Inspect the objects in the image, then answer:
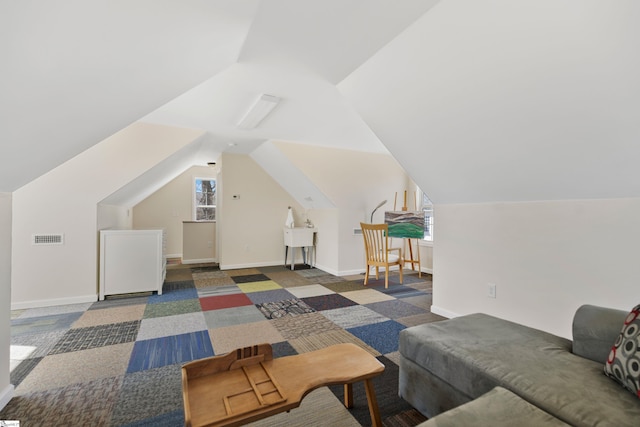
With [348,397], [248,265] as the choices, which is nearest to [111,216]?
[248,265]

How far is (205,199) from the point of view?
8.02m

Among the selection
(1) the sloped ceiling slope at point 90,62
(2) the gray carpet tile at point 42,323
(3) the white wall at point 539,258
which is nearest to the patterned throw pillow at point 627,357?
(3) the white wall at point 539,258

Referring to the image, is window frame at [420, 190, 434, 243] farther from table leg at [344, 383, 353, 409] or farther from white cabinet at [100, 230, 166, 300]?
white cabinet at [100, 230, 166, 300]

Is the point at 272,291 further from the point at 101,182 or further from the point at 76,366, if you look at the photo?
the point at 101,182

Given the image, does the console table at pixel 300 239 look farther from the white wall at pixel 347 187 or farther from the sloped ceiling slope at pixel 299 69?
the sloped ceiling slope at pixel 299 69

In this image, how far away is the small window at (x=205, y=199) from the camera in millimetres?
7888

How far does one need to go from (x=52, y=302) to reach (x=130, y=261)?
35.6 inches

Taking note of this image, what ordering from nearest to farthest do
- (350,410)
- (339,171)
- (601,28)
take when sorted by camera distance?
(601,28) → (350,410) → (339,171)

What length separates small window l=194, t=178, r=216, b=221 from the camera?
7.89m

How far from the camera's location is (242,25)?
71.4 inches

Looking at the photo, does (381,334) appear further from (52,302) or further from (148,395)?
(52,302)

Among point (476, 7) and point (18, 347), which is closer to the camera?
point (476, 7)

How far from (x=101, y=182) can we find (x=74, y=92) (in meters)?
2.67

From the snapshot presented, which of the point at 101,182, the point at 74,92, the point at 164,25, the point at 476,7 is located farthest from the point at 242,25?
the point at 101,182
